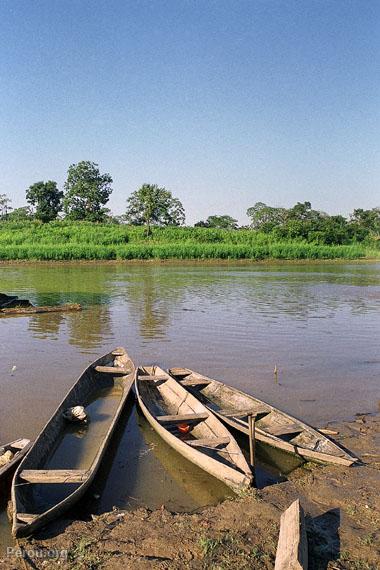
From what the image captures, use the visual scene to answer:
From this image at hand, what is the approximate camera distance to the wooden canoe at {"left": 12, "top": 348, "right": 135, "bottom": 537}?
4273 millimetres

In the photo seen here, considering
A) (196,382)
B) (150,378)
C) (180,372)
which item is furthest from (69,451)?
(180,372)

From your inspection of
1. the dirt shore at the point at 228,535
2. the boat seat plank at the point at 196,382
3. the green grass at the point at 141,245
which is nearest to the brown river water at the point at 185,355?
the dirt shore at the point at 228,535

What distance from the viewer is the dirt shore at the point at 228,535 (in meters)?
3.67

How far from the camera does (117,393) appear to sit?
842 centimetres

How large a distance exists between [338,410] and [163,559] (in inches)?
174

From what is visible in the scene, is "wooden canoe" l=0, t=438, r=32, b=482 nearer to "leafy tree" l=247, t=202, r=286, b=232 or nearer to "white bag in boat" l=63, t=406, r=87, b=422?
"white bag in boat" l=63, t=406, r=87, b=422

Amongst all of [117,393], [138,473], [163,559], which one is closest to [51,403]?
[117,393]

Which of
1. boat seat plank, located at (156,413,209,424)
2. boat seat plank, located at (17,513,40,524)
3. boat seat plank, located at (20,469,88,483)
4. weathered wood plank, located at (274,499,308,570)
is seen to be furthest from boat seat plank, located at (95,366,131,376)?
weathered wood plank, located at (274,499,308,570)

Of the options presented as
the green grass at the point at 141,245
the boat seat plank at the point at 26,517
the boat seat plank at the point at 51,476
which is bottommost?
the boat seat plank at the point at 26,517

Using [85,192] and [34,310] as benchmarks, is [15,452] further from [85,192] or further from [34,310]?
[85,192]

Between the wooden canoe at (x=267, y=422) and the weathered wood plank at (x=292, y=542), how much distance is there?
1.59m

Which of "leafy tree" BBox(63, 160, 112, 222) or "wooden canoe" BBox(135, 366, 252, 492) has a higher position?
"leafy tree" BBox(63, 160, 112, 222)

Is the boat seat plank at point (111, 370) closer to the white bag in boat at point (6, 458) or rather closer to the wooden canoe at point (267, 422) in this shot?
the wooden canoe at point (267, 422)

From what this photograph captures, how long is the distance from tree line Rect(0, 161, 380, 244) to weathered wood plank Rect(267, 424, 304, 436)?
1950 inches
